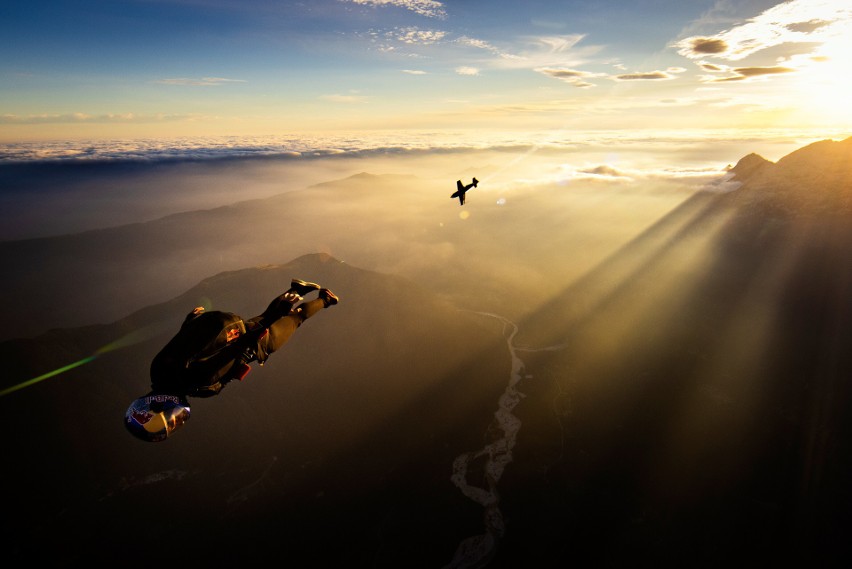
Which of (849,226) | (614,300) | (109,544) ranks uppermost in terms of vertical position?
(849,226)

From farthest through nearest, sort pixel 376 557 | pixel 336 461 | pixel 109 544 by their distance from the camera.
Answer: pixel 336 461, pixel 109 544, pixel 376 557

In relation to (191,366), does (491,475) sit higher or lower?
lower

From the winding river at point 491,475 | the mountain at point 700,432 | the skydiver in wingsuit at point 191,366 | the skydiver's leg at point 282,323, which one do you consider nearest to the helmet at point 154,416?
the skydiver in wingsuit at point 191,366

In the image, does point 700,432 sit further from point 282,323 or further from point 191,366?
point 191,366

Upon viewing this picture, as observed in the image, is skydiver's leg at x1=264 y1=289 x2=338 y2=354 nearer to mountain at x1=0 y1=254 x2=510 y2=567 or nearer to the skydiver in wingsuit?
the skydiver in wingsuit

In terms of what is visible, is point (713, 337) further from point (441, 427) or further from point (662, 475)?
point (441, 427)

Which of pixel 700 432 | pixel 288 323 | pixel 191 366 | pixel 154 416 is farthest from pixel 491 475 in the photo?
pixel 191 366

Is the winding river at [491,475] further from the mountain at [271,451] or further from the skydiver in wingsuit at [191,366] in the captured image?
the skydiver in wingsuit at [191,366]

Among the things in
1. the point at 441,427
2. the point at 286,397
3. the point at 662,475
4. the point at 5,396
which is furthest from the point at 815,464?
the point at 5,396
